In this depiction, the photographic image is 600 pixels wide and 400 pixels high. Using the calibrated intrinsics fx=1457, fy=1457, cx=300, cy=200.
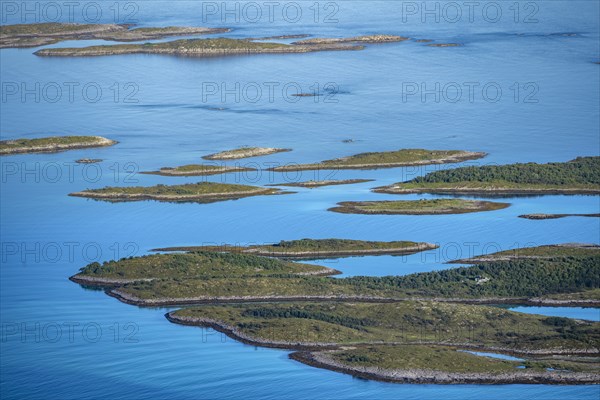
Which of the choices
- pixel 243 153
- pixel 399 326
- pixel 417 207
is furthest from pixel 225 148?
pixel 399 326

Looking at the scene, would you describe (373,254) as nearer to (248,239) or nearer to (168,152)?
(248,239)

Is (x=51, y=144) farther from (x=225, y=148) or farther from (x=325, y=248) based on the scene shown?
(x=325, y=248)

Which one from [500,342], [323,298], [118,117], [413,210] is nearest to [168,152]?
[118,117]

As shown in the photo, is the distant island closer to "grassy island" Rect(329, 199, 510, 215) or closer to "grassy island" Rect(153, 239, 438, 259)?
"grassy island" Rect(329, 199, 510, 215)

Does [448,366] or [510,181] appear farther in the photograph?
[510,181]

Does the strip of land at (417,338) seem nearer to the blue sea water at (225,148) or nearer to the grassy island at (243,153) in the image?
the blue sea water at (225,148)

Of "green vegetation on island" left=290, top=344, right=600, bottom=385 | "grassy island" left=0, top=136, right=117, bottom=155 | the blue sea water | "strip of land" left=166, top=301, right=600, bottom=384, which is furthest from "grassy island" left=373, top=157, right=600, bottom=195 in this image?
"green vegetation on island" left=290, top=344, right=600, bottom=385
